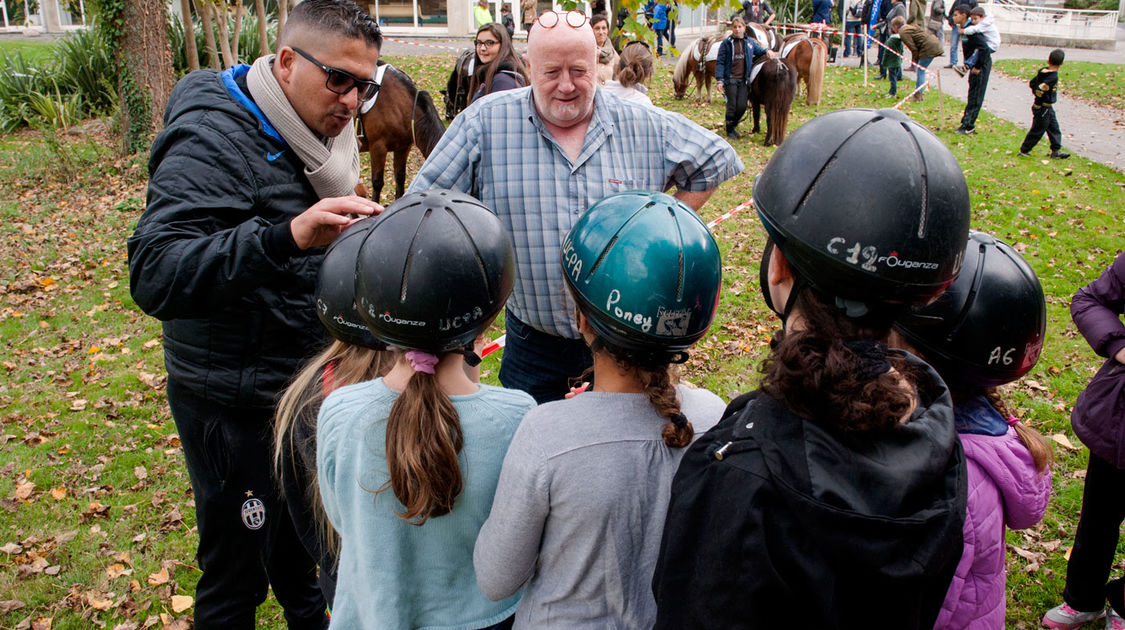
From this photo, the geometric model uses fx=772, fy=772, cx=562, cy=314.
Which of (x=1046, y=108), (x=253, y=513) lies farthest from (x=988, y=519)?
(x=1046, y=108)

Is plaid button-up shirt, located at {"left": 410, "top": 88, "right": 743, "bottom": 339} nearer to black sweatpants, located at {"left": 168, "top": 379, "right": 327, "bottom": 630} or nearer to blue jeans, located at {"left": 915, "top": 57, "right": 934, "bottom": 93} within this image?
black sweatpants, located at {"left": 168, "top": 379, "right": 327, "bottom": 630}

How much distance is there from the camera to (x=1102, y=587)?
357 centimetres

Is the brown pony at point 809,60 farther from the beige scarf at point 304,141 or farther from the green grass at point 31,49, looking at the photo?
the green grass at point 31,49

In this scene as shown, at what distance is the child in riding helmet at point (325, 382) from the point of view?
7.41 ft

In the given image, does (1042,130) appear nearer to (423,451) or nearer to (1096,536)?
(1096,536)

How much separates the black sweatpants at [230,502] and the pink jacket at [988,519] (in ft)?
7.52

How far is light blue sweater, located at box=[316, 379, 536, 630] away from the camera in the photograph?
2.01 metres

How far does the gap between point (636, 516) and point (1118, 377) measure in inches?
99.7

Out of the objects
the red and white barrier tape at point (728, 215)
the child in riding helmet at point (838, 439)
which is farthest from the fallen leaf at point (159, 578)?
the red and white barrier tape at point (728, 215)

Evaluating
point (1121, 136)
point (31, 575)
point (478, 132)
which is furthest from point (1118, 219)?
point (31, 575)

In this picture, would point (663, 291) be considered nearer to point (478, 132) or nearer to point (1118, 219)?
point (478, 132)

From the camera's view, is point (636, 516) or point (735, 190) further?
point (735, 190)

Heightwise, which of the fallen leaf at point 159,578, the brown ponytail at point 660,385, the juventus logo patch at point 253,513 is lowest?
the fallen leaf at point 159,578

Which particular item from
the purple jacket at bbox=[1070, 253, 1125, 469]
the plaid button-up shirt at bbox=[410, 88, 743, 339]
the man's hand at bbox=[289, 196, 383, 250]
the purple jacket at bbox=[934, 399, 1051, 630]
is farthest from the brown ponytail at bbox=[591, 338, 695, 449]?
the purple jacket at bbox=[1070, 253, 1125, 469]
